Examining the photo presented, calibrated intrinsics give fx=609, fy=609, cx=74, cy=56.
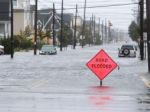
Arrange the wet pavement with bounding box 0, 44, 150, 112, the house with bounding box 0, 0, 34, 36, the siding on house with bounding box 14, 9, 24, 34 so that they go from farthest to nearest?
1. the siding on house with bounding box 14, 9, 24, 34
2. the house with bounding box 0, 0, 34, 36
3. the wet pavement with bounding box 0, 44, 150, 112

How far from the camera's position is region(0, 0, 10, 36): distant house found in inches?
4392

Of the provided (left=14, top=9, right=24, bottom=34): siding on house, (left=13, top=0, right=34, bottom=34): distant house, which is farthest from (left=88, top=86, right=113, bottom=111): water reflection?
(left=14, top=9, right=24, bottom=34): siding on house

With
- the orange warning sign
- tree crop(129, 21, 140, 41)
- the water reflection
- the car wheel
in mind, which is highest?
tree crop(129, 21, 140, 41)

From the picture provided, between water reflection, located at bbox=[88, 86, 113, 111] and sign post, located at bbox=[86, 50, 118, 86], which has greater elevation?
sign post, located at bbox=[86, 50, 118, 86]

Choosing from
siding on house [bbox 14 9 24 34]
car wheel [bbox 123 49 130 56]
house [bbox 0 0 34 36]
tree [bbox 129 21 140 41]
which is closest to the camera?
car wheel [bbox 123 49 130 56]

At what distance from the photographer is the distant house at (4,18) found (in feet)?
366

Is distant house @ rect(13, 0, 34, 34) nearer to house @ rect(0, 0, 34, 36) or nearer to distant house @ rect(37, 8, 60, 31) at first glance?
house @ rect(0, 0, 34, 36)

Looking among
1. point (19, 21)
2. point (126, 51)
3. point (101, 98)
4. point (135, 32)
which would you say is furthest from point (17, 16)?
point (101, 98)

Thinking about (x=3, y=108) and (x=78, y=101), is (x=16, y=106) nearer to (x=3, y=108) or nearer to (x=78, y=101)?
(x=3, y=108)

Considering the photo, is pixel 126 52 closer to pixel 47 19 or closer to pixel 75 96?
pixel 75 96

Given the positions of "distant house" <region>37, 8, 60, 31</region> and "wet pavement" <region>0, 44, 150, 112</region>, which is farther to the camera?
"distant house" <region>37, 8, 60, 31</region>

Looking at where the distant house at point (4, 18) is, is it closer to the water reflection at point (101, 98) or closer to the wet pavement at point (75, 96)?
the wet pavement at point (75, 96)

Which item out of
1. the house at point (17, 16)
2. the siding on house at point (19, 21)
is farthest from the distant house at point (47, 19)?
the siding on house at point (19, 21)

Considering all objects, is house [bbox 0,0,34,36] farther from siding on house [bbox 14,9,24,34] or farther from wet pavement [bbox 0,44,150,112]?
wet pavement [bbox 0,44,150,112]
